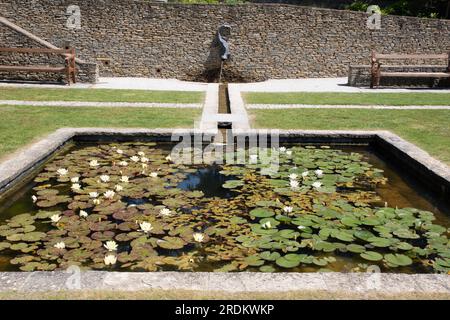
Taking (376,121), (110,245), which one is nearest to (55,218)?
(110,245)

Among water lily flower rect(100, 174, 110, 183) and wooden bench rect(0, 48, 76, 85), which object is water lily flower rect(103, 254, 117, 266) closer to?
water lily flower rect(100, 174, 110, 183)

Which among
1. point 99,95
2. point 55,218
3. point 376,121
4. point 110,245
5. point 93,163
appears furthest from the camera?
point 99,95

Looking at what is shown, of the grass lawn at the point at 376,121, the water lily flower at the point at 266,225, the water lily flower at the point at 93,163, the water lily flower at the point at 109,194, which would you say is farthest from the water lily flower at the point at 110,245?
the grass lawn at the point at 376,121

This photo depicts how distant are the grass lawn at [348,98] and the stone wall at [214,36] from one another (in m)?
4.93

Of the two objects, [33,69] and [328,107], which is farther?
[33,69]

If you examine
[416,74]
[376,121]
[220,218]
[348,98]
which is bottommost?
[220,218]

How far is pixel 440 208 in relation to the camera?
4.30 meters

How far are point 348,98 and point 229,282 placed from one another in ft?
29.0

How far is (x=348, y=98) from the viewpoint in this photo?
10695 millimetres

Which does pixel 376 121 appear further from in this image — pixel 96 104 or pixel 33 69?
pixel 33 69

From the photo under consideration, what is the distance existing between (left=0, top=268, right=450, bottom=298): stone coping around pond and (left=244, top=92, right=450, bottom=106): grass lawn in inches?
292

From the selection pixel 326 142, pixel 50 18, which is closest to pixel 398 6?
pixel 50 18
